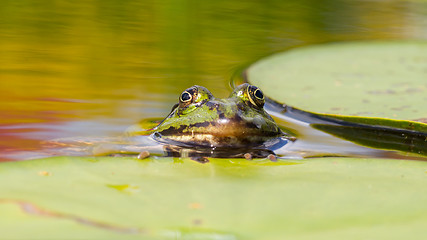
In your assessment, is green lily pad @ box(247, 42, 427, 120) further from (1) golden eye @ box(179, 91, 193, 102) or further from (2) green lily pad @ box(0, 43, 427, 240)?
(2) green lily pad @ box(0, 43, 427, 240)

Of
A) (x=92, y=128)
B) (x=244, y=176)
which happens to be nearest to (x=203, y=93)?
(x=92, y=128)

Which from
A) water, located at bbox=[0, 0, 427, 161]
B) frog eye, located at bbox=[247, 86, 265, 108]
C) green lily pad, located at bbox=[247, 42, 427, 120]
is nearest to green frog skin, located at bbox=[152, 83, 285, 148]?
frog eye, located at bbox=[247, 86, 265, 108]

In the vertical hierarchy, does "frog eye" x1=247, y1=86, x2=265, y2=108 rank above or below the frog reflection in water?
above

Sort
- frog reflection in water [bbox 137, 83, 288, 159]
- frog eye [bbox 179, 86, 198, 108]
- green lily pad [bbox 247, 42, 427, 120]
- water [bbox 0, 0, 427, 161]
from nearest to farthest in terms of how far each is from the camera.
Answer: frog reflection in water [bbox 137, 83, 288, 159], frog eye [bbox 179, 86, 198, 108], water [bbox 0, 0, 427, 161], green lily pad [bbox 247, 42, 427, 120]

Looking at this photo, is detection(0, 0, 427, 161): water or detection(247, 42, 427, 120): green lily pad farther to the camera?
detection(247, 42, 427, 120): green lily pad

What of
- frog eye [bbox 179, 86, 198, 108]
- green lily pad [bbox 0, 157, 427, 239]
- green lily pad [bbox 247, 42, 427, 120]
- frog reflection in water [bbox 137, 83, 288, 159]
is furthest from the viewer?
green lily pad [bbox 247, 42, 427, 120]

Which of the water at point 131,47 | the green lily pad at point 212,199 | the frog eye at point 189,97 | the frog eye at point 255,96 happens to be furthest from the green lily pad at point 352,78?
the green lily pad at point 212,199

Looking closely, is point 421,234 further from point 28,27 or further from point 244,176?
point 28,27

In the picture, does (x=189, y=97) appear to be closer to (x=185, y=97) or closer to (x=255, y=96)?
(x=185, y=97)
